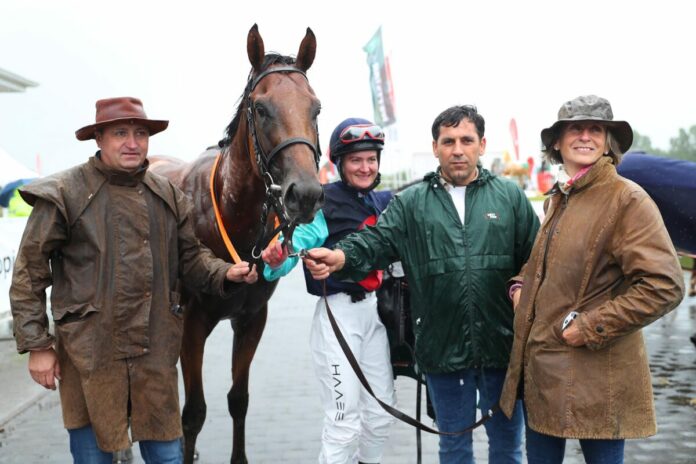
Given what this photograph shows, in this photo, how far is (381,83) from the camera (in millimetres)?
27500

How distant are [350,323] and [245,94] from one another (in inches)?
48.8

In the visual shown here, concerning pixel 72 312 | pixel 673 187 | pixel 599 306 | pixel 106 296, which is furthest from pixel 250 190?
pixel 673 187

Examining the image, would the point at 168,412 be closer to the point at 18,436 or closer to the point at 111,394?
the point at 111,394

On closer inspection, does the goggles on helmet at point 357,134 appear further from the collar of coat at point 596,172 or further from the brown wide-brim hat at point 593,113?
the collar of coat at point 596,172

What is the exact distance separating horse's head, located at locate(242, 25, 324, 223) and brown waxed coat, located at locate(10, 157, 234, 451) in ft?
1.80

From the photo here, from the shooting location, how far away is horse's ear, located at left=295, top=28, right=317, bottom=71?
10.7 feet

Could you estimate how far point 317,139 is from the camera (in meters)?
3.08

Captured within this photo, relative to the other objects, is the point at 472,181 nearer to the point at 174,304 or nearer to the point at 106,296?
the point at 174,304

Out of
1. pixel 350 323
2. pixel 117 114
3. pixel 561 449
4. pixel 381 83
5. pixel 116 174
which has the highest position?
pixel 381 83

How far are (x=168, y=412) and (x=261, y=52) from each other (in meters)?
1.67

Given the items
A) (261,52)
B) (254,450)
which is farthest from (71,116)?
(261,52)

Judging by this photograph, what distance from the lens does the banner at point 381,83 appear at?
89.9 ft

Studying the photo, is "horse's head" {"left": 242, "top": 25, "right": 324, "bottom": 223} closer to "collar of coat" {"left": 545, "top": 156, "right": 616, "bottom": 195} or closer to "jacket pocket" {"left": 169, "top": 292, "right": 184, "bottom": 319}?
"jacket pocket" {"left": 169, "top": 292, "right": 184, "bottom": 319}

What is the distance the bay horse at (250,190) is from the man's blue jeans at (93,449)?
0.84m
